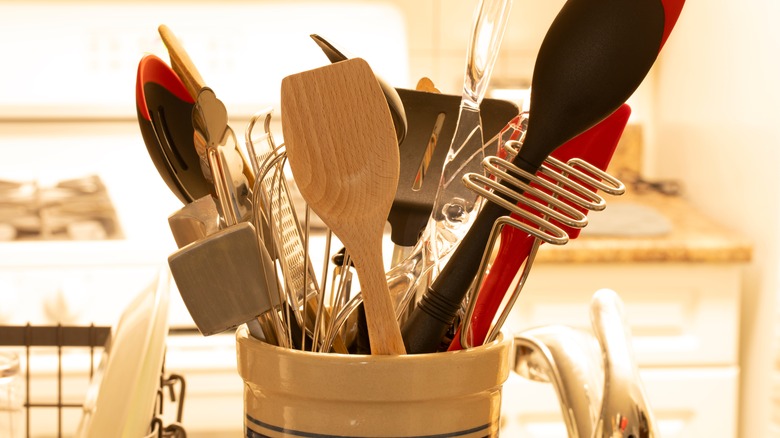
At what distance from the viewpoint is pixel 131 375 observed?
1.10ft

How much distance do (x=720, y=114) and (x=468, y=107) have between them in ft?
4.41

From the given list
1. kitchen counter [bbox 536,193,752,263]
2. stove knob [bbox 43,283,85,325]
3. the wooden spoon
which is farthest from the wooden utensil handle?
kitchen counter [bbox 536,193,752,263]

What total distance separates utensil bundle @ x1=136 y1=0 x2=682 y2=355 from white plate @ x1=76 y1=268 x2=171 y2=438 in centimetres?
4

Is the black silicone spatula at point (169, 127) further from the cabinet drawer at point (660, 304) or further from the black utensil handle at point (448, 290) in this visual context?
the cabinet drawer at point (660, 304)

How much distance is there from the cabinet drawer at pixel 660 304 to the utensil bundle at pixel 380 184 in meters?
1.03

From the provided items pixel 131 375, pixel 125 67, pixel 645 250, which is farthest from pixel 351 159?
pixel 125 67

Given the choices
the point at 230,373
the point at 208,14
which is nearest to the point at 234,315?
the point at 230,373

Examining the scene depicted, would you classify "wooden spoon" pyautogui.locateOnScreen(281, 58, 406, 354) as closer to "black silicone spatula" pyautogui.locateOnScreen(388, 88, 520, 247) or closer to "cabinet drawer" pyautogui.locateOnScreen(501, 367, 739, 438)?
"black silicone spatula" pyautogui.locateOnScreen(388, 88, 520, 247)

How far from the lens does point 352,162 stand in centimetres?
29

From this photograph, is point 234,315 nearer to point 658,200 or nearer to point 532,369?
point 532,369

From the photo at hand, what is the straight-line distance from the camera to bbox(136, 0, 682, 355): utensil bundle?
0.29 meters

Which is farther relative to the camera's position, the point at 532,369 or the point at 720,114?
the point at 720,114

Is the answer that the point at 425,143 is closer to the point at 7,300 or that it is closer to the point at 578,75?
the point at 578,75

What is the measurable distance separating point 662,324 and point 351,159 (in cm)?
119
